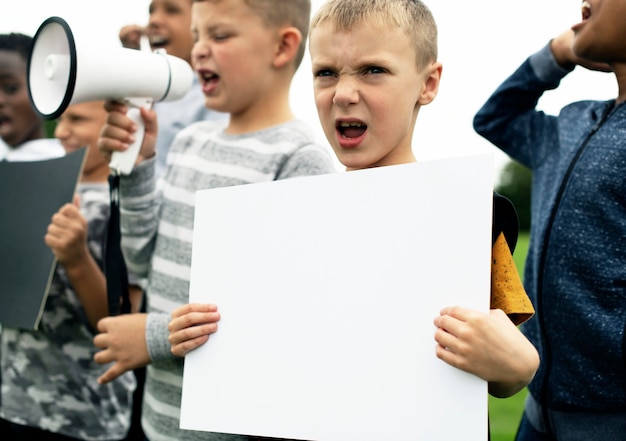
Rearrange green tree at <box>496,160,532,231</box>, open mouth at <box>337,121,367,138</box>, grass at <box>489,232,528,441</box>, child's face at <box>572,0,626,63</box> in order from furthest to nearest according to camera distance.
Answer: green tree at <box>496,160,532,231</box> → grass at <box>489,232,528,441</box> → child's face at <box>572,0,626,63</box> → open mouth at <box>337,121,367,138</box>

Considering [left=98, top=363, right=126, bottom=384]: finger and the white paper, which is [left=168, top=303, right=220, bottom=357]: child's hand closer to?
the white paper

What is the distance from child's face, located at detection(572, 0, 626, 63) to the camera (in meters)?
1.55

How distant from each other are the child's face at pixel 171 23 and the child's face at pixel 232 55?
2.95 ft

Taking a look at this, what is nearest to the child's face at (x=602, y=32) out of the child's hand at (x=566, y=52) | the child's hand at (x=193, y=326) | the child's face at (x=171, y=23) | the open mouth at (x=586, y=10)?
the open mouth at (x=586, y=10)

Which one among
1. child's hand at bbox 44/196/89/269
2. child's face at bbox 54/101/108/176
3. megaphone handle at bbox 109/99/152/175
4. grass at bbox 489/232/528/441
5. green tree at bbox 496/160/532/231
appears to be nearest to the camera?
A: megaphone handle at bbox 109/99/152/175

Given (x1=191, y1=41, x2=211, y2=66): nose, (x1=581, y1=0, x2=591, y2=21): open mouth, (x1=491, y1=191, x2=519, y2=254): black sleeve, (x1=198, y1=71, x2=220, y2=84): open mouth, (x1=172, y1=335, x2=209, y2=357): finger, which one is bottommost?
(x1=172, y1=335, x2=209, y2=357): finger

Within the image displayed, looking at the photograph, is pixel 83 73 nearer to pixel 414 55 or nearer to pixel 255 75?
pixel 255 75

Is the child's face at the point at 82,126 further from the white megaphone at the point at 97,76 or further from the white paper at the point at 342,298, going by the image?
the white paper at the point at 342,298

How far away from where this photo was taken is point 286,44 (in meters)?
1.97

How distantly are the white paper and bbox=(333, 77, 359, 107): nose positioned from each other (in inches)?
7.0

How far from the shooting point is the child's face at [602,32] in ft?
5.08

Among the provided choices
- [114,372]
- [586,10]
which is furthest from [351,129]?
[114,372]

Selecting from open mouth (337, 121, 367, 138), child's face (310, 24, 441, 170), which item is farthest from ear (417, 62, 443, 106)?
open mouth (337, 121, 367, 138)

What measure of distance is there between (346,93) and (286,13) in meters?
0.71
